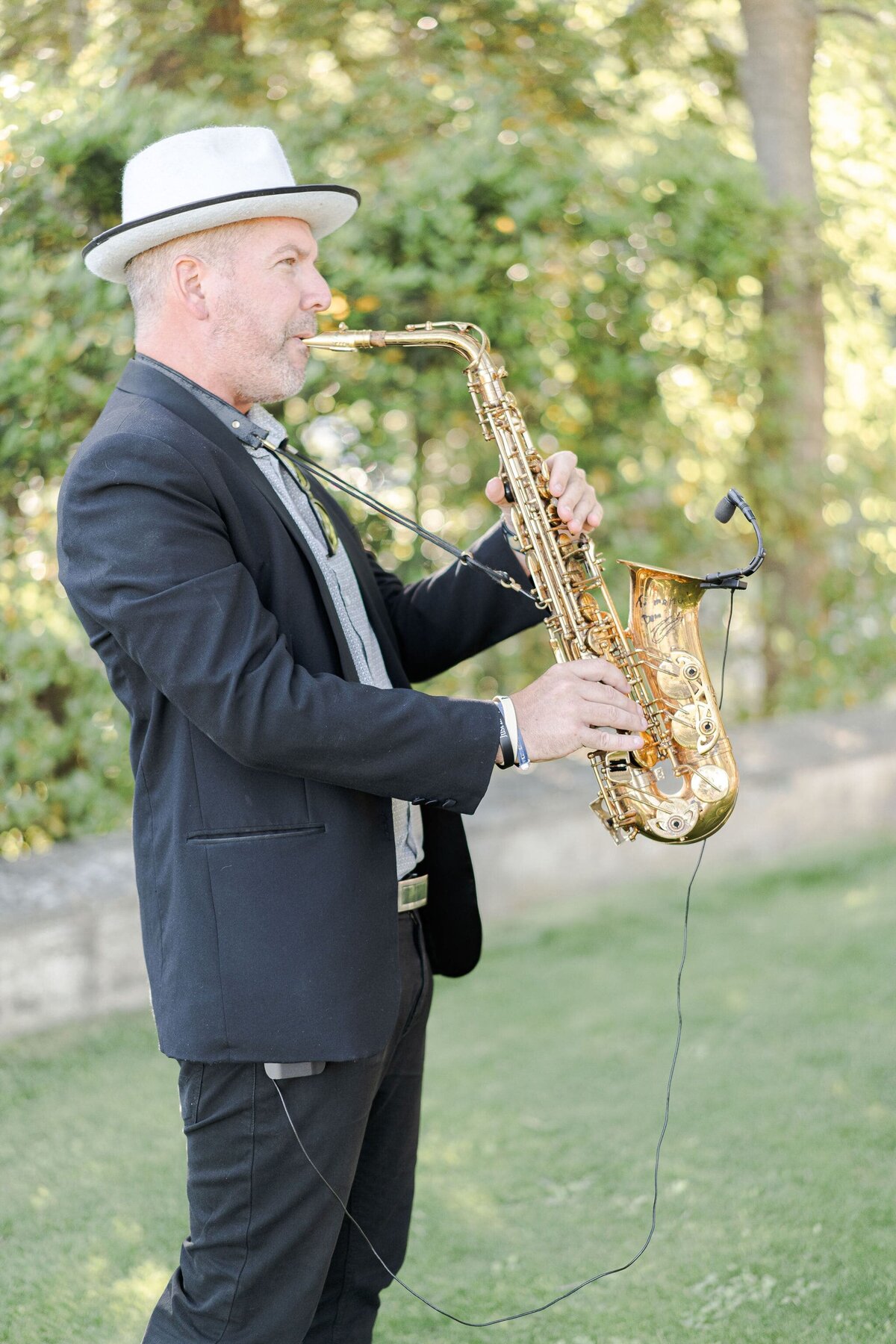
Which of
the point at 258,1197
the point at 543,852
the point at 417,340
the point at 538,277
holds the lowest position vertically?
the point at 543,852

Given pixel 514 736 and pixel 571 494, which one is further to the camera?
pixel 571 494

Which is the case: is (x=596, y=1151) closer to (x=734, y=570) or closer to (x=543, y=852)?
(x=543, y=852)


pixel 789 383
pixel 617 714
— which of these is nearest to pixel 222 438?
pixel 617 714

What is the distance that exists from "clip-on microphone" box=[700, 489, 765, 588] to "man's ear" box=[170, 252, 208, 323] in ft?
3.01

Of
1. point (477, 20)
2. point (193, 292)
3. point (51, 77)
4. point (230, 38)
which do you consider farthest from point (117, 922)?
point (477, 20)

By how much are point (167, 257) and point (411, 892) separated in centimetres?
114

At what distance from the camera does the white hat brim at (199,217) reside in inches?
79.1

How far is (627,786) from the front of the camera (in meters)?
2.37

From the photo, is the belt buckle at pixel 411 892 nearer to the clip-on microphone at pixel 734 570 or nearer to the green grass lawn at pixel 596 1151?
the clip-on microphone at pixel 734 570

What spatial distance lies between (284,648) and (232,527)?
227 mm

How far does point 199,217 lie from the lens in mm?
2020

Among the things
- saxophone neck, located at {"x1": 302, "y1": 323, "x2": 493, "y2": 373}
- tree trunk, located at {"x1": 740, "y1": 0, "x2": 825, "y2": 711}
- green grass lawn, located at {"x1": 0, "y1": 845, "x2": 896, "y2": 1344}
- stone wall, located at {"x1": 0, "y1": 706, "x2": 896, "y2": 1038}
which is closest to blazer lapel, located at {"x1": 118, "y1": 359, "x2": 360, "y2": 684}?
saxophone neck, located at {"x1": 302, "y1": 323, "x2": 493, "y2": 373}

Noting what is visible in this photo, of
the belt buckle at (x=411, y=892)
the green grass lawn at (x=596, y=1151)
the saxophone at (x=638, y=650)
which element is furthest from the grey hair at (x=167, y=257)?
the green grass lawn at (x=596, y=1151)

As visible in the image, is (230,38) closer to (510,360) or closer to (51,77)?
(51,77)
